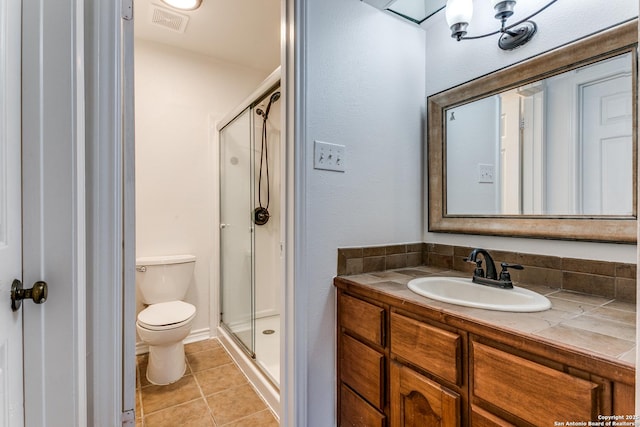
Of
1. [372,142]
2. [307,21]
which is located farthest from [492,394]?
[307,21]

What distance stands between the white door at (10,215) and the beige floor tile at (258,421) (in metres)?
1.01

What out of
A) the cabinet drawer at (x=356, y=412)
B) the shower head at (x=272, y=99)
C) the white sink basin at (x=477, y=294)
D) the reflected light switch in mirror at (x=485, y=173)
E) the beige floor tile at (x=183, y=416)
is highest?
the shower head at (x=272, y=99)

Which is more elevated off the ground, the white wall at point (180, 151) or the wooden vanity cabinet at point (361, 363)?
the white wall at point (180, 151)

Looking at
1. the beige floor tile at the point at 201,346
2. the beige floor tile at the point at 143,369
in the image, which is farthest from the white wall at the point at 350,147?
the beige floor tile at the point at 201,346

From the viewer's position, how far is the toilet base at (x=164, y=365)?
186 centimetres

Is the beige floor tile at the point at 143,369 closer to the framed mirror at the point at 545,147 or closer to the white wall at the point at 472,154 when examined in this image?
the framed mirror at the point at 545,147

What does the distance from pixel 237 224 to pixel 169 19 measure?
1.50 meters

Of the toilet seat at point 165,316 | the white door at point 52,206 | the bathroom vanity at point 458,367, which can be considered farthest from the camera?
the toilet seat at point 165,316

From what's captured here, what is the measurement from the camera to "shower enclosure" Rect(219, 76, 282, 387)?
2.31 m

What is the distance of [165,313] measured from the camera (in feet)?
6.36

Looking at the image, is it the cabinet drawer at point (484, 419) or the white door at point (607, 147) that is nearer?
the cabinet drawer at point (484, 419)

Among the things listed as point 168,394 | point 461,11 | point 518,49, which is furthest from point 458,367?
point 168,394

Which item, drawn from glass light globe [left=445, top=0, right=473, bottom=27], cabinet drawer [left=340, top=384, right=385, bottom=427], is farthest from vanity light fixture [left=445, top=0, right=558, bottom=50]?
cabinet drawer [left=340, top=384, right=385, bottom=427]

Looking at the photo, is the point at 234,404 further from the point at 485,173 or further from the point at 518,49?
the point at 518,49
